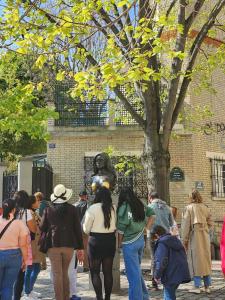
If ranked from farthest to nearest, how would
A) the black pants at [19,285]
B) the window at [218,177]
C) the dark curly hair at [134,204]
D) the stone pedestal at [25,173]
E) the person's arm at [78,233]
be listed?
1. the window at [218,177]
2. the stone pedestal at [25,173]
3. the black pants at [19,285]
4. the dark curly hair at [134,204]
5. the person's arm at [78,233]

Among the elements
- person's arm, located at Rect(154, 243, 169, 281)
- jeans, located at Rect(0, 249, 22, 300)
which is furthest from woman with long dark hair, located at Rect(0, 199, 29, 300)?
person's arm, located at Rect(154, 243, 169, 281)

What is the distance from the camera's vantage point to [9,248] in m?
6.00

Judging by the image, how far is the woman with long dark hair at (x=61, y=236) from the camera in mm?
6387

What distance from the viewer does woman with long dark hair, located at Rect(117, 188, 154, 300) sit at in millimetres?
6578

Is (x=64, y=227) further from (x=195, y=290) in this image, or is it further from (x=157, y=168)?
(x=157, y=168)

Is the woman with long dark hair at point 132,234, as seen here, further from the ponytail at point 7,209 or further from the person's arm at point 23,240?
the ponytail at point 7,209

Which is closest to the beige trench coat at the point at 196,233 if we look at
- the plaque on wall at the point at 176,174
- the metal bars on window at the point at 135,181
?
the metal bars on window at the point at 135,181

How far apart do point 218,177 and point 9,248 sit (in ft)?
41.6

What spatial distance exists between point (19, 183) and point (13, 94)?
309 centimetres

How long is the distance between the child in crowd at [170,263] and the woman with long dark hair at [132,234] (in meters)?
0.69

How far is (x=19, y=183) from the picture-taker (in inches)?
603

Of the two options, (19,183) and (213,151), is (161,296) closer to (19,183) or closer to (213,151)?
(19,183)

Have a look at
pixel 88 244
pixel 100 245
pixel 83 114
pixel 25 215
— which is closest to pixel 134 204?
pixel 100 245

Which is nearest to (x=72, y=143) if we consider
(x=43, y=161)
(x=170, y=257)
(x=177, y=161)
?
(x=43, y=161)
